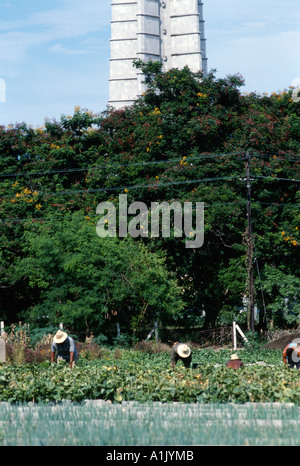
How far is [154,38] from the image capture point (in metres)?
74.6

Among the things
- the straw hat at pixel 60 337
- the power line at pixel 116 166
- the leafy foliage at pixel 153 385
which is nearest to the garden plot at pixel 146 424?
the leafy foliage at pixel 153 385

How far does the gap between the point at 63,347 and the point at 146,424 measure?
25.8ft

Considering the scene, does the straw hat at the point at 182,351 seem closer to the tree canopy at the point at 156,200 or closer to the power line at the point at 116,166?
the tree canopy at the point at 156,200

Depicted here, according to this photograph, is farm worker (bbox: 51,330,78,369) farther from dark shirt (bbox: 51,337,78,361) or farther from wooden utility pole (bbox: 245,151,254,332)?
wooden utility pole (bbox: 245,151,254,332)

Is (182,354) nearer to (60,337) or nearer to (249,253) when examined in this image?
(60,337)

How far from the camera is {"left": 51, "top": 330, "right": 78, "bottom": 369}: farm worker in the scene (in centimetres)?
1628

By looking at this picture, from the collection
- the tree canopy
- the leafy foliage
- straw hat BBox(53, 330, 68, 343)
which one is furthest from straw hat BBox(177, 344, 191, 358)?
the tree canopy

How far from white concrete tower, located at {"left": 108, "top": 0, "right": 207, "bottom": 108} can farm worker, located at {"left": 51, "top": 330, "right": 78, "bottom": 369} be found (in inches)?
2346

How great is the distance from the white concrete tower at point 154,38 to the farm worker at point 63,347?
59.6m

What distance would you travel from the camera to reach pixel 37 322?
2942cm

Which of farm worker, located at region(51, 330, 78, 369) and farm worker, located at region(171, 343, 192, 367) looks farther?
farm worker, located at region(51, 330, 78, 369)

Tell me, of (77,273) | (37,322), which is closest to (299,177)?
(77,273)

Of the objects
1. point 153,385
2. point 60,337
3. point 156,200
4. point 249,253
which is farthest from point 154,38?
point 153,385

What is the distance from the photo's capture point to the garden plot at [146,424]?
800 cm
